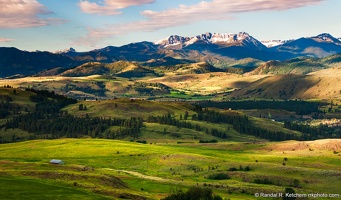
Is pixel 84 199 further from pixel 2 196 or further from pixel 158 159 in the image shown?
pixel 158 159

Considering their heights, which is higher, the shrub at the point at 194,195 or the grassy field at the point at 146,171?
the shrub at the point at 194,195

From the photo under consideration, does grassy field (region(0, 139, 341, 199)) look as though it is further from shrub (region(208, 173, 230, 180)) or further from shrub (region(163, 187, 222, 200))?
shrub (region(163, 187, 222, 200))

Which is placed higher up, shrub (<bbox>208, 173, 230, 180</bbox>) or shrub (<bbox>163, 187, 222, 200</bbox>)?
shrub (<bbox>163, 187, 222, 200</bbox>)

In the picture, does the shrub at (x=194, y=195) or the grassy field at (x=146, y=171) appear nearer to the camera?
the shrub at (x=194, y=195)

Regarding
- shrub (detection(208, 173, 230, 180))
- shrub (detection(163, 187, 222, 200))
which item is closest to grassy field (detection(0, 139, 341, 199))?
shrub (detection(208, 173, 230, 180))

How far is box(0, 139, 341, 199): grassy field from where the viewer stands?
261 feet

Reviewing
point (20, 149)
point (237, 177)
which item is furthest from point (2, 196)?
point (20, 149)

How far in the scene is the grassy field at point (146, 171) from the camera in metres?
79.4

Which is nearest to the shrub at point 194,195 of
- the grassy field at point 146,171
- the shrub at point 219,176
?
the grassy field at point 146,171

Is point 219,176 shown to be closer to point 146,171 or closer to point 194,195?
point 146,171

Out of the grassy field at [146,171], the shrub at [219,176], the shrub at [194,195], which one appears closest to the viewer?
the shrub at [194,195]

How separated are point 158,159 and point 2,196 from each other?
94545 mm

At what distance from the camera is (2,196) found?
2485 inches

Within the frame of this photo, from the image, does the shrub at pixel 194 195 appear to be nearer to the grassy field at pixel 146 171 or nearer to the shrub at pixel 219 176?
the grassy field at pixel 146 171
